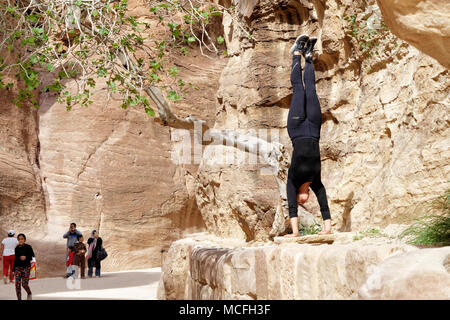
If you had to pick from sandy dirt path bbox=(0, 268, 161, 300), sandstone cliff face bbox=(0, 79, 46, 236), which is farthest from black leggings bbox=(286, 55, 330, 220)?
sandstone cliff face bbox=(0, 79, 46, 236)

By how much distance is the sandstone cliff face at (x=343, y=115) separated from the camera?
6.05 meters

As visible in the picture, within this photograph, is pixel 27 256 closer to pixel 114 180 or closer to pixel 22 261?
pixel 22 261

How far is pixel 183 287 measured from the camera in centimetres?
780

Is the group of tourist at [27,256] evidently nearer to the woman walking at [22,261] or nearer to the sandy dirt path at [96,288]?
the woman walking at [22,261]

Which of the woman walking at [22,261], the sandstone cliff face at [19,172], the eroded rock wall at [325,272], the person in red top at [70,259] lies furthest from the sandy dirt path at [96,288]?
the eroded rock wall at [325,272]

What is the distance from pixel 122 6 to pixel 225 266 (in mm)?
3992

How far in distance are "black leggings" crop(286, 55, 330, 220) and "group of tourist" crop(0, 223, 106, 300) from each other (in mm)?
4649

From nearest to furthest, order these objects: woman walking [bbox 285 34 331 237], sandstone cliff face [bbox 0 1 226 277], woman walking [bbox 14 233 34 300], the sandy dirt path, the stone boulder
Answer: the stone boulder
woman walking [bbox 285 34 331 237]
woman walking [bbox 14 233 34 300]
the sandy dirt path
sandstone cliff face [bbox 0 1 226 277]

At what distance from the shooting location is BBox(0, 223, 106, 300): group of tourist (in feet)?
26.6

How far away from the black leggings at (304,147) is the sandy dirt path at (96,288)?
15.2 ft

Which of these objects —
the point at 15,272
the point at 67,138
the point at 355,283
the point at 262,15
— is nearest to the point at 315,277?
the point at 355,283

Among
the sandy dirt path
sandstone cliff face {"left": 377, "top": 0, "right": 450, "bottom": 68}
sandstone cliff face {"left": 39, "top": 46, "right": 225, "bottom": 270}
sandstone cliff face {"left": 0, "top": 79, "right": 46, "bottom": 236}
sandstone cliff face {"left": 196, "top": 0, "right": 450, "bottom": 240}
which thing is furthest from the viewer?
sandstone cliff face {"left": 39, "top": 46, "right": 225, "bottom": 270}

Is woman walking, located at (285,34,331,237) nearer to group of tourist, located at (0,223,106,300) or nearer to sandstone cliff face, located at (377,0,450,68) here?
sandstone cliff face, located at (377,0,450,68)
